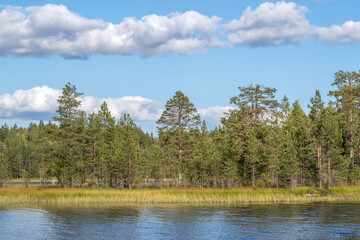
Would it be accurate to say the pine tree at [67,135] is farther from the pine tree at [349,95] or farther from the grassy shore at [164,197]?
the pine tree at [349,95]

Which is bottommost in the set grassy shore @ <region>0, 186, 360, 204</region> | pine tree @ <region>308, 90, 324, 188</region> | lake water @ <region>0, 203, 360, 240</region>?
lake water @ <region>0, 203, 360, 240</region>

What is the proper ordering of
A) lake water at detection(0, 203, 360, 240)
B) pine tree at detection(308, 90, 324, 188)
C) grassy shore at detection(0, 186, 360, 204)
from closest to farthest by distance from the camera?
lake water at detection(0, 203, 360, 240) < grassy shore at detection(0, 186, 360, 204) < pine tree at detection(308, 90, 324, 188)

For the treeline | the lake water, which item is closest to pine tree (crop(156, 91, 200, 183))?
the treeline

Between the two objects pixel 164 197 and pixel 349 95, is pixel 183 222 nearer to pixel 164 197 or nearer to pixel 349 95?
pixel 164 197

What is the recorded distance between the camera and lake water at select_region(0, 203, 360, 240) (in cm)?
3062

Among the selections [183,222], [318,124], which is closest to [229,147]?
[318,124]

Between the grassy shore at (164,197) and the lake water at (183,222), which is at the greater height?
the grassy shore at (164,197)

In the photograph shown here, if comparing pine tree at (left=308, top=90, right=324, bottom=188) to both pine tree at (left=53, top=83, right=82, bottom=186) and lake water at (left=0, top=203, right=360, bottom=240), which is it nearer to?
lake water at (left=0, top=203, right=360, bottom=240)

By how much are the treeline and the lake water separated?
735 inches

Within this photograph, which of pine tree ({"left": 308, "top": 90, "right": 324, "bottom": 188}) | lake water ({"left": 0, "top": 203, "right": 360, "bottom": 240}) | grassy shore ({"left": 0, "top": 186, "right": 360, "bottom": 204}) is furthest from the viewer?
pine tree ({"left": 308, "top": 90, "right": 324, "bottom": 188})

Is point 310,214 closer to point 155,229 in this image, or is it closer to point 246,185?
point 155,229

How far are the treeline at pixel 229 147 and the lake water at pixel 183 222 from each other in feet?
61.2

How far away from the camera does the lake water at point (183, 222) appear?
30625mm

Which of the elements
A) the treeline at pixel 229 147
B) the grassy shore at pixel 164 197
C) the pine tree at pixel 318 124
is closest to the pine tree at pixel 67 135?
the treeline at pixel 229 147
